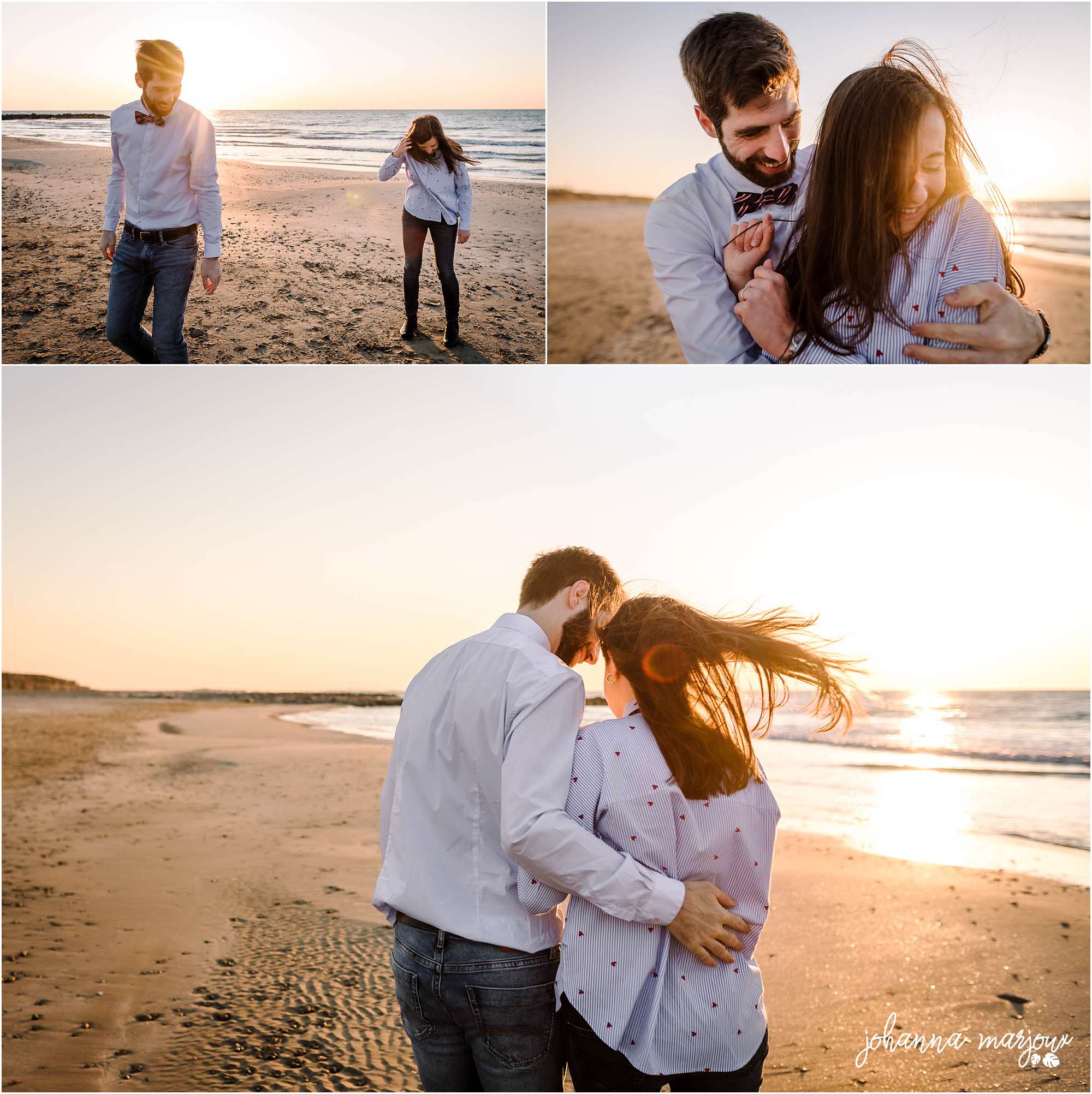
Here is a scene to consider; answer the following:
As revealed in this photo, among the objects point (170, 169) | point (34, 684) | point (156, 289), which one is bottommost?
point (34, 684)

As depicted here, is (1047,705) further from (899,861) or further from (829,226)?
(829,226)

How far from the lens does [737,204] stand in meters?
3.08

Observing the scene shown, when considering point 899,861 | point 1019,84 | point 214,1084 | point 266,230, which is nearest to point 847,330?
point 1019,84

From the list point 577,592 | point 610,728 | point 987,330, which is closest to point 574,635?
point 577,592

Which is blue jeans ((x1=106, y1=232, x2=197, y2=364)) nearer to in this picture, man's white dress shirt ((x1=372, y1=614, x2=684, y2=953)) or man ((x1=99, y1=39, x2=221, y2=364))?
man ((x1=99, y1=39, x2=221, y2=364))

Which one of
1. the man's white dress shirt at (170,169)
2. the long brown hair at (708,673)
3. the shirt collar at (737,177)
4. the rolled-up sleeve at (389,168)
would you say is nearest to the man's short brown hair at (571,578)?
the long brown hair at (708,673)

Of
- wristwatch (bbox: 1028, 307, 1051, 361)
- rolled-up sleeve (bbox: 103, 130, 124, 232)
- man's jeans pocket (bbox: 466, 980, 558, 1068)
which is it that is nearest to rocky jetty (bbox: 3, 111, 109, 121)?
rolled-up sleeve (bbox: 103, 130, 124, 232)

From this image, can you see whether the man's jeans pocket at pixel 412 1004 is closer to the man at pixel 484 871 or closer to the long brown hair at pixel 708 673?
the man at pixel 484 871

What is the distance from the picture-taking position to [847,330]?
291 centimetres

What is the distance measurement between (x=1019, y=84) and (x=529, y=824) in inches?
140

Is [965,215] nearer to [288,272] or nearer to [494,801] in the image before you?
[494,801]

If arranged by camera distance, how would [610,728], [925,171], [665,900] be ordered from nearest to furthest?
1. [665,900]
2. [610,728]
3. [925,171]

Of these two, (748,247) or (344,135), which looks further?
(344,135)

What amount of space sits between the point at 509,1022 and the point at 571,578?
101cm
